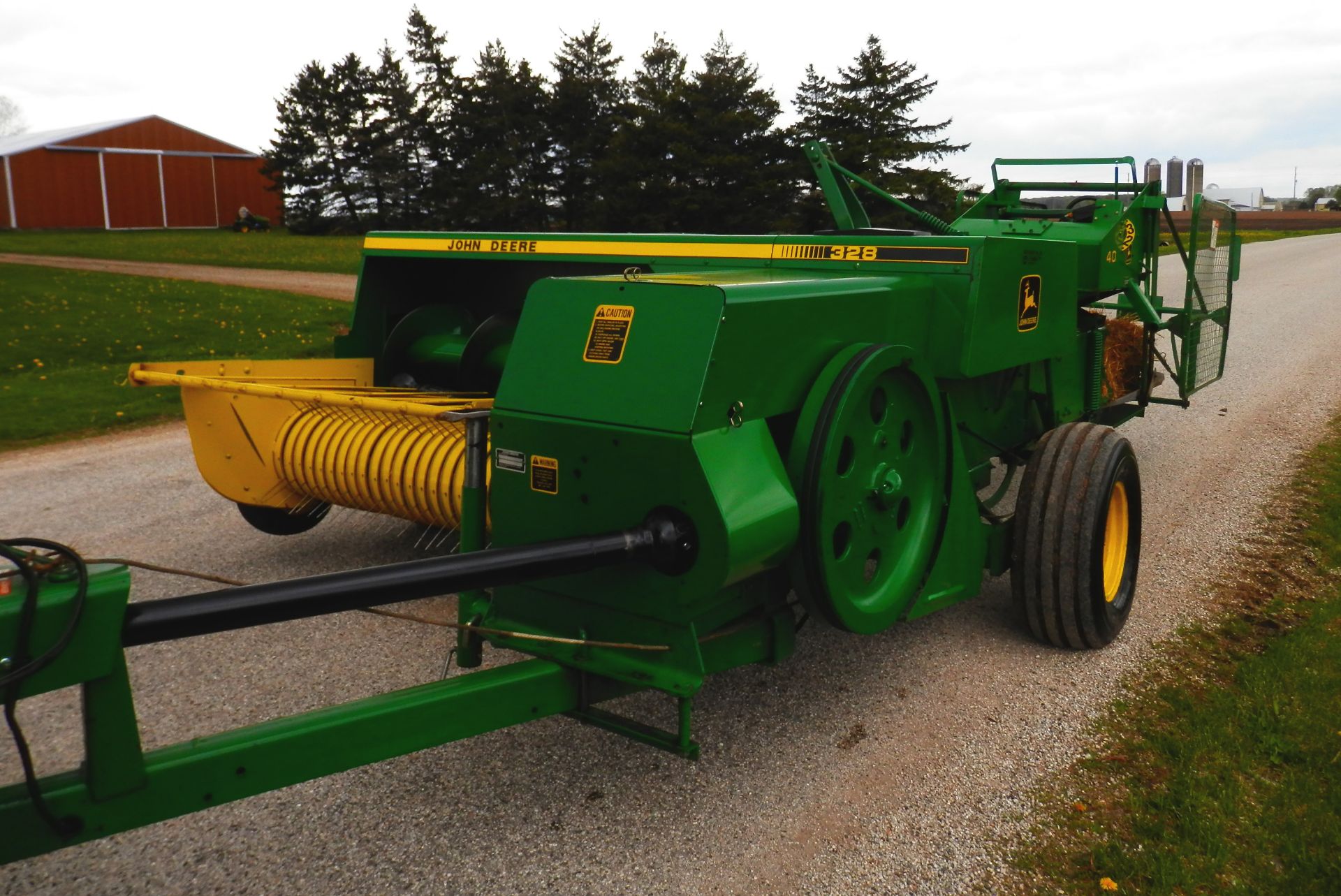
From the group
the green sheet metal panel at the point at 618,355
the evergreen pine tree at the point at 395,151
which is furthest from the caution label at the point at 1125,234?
the evergreen pine tree at the point at 395,151

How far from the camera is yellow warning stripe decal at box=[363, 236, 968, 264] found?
396 centimetres

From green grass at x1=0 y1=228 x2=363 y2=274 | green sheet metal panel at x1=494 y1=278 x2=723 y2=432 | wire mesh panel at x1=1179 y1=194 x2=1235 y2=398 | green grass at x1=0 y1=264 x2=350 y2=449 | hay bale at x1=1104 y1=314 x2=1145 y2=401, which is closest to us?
green sheet metal panel at x1=494 y1=278 x2=723 y2=432

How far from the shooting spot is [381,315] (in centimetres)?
556

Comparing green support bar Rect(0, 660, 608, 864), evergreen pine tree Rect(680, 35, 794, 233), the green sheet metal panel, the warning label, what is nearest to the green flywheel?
the green sheet metal panel

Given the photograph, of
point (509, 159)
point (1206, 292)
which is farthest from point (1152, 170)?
point (509, 159)

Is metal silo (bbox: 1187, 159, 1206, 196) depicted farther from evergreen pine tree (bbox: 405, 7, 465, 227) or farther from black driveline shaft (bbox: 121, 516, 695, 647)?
evergreen pine tree (bbox: 405, 7, 465, 227)

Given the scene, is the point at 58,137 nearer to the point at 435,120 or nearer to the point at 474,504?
the point at 435,120

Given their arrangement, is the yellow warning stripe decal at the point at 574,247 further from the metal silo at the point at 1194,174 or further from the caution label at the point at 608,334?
the metal silo at the point at 1194,174

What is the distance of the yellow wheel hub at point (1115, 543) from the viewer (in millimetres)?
4516

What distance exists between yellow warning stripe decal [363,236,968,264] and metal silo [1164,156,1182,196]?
4.03m

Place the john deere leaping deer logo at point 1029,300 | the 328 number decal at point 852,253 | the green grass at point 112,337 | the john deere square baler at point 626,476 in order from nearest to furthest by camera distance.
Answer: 1. the john deere square baler at point 626,476
2. the 328 number decal at point 852,253
3. the john deere leaping deer logo at point 1029,300
4. the green grass at point 112,337

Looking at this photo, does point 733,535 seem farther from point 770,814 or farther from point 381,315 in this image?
point 381,315

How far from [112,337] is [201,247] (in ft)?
58.4

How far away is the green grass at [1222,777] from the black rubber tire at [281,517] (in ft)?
10.8
